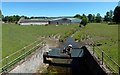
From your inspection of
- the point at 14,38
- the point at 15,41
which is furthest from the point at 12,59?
the point at 14,38

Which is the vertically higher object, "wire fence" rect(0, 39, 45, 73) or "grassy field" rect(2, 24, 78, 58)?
"grassy field" rect(2, 24, 78, 58)

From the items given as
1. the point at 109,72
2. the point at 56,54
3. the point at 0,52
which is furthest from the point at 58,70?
the point at 109,72

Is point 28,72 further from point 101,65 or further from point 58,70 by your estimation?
point 101,65

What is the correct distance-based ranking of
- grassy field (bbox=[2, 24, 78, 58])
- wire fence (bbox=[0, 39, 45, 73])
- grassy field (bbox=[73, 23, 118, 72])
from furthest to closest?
grassy field (bbox=[2, 24, 78, 58]) → grassy field (bbox=[73, 23, 118, 72]) → wire fence (bbox=[0, 39, 45, 73])

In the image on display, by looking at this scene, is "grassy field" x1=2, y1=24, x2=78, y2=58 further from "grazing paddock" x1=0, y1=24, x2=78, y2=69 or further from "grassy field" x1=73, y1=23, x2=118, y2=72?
"grassy field" x1=73, y1=23, x2=118, y2=72

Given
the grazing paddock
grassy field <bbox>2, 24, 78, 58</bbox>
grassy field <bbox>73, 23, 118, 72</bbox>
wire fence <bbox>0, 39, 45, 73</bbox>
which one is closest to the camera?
wire fence <bbox>0, 39, 45, 73</bbox>

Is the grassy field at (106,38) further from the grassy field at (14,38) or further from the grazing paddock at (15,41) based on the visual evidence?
the grassy field at (14,38)

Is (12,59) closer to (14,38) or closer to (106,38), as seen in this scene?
(14,38)

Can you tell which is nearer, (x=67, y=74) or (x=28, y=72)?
(x=28, y=72)

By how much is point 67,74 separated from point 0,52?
7.12m

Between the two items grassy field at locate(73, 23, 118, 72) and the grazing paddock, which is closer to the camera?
the grazing paddock

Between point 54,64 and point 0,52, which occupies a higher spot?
point 0,52

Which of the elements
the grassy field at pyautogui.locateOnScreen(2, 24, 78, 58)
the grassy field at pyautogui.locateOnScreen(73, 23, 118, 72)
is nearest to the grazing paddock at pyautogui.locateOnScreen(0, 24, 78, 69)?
the grassy field at pyautogui.locateOnScreen(2, 24, 78, 58)

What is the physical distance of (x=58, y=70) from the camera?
26.8m
